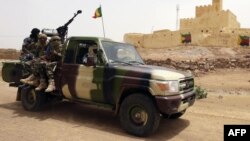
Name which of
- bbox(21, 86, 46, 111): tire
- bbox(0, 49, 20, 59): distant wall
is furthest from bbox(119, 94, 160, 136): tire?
bbox(0, 49, 20, 59): distant wall

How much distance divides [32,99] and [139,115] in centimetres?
352

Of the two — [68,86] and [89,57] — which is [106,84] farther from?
[68,86]

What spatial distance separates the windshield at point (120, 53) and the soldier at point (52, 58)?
5.14 ft

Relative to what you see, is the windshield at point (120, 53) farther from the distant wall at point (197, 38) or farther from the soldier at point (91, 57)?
the distant wall at point (197, 38)

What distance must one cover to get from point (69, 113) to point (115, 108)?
1.97 m

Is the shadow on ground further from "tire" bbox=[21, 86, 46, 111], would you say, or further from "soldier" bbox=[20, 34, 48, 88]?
"soldier" bbox=[20, 34, 48, 88]

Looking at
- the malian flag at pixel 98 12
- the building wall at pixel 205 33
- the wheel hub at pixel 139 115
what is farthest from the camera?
the building wall at pixel 205 33

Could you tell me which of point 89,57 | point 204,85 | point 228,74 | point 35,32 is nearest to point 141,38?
point 228,74

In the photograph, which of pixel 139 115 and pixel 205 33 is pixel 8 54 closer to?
pixel 205 33

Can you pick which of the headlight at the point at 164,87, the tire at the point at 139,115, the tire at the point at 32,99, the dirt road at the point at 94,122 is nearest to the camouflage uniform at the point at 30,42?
the tire at the point at 32,99

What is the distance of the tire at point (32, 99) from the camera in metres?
8.52

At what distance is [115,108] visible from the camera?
7078mm

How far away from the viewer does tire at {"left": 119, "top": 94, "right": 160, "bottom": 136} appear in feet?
20.9

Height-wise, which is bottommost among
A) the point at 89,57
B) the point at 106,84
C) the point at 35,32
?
the point at 106,84
